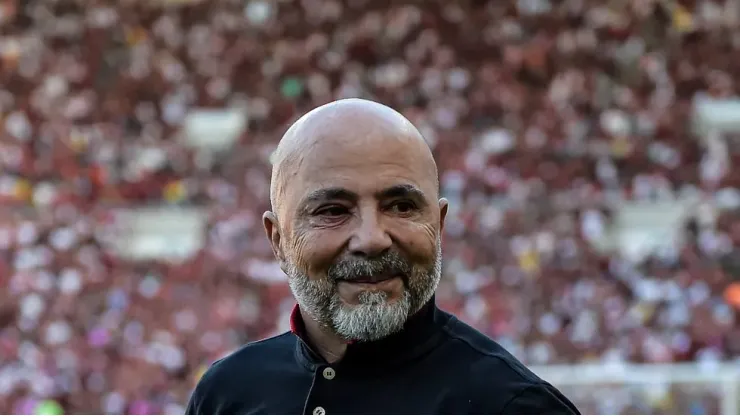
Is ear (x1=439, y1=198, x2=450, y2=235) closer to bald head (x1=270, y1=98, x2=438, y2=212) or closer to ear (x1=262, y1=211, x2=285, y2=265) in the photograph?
bald head (x1=270, y1=98, x2=438, y2=212)

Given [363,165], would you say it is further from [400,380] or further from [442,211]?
[400,380]

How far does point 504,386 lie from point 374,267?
0.20 metres

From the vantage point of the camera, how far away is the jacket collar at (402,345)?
4.47 ft

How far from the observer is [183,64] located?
14.3m

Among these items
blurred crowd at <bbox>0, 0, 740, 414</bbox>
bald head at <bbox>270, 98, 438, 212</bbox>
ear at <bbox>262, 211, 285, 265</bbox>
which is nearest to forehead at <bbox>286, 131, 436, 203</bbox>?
bald head at <bbox>270, 98, 438, 212</bbox>

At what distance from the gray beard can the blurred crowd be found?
504 centimetres

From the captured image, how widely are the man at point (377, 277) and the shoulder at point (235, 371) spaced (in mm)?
96

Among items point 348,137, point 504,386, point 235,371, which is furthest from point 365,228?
point 235,371

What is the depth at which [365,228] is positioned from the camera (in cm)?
131

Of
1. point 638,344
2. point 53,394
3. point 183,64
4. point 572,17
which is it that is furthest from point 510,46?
point 53,394

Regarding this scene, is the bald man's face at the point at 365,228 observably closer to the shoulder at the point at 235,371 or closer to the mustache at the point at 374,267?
the mustache at the point at 374,267

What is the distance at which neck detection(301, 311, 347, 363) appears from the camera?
1430 mm

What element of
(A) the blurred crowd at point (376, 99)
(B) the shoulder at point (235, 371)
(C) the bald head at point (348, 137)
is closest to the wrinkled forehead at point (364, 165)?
(C) the bald head at point (348, 137)

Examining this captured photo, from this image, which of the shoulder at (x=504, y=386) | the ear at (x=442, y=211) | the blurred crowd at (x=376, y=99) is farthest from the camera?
the blurred crowd at (x=376, y=99)
